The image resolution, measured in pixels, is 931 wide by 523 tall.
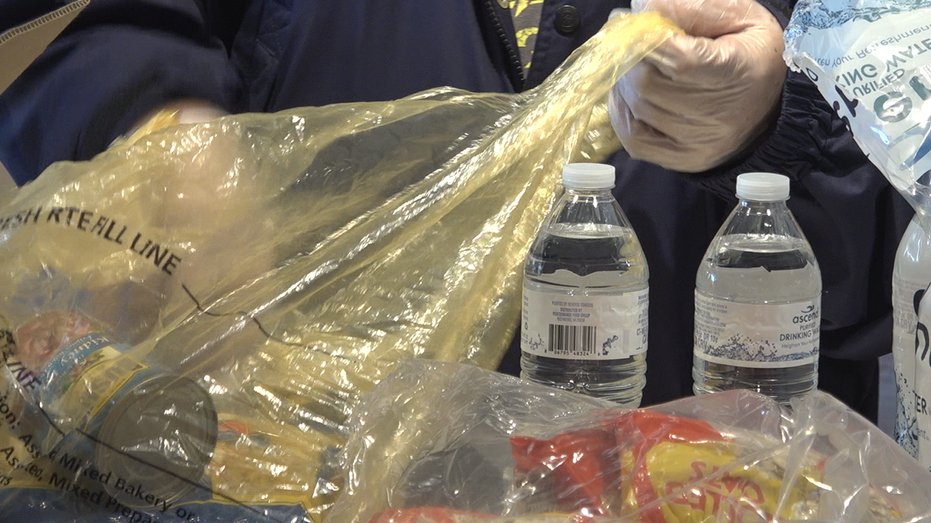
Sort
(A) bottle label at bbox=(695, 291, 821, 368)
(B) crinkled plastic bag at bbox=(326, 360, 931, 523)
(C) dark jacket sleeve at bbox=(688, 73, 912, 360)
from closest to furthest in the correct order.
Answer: (B) crinkled plastic bag at bbox=(326, 360, 931, 523)
(A) bottle label at bbox=(695, 291, 821, 368)
(C) dark jacket sleeve at bbox=(688, 73, 912, 360)

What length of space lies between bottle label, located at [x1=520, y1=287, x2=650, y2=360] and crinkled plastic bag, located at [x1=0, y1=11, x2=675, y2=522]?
0.06m

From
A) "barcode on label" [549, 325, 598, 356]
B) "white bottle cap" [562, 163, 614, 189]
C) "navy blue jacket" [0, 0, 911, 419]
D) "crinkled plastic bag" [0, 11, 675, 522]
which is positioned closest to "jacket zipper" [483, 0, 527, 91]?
"navy blue jacket" [0, 0, 911, 419]

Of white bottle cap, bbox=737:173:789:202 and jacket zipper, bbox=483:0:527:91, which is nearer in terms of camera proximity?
white bottle cap, bbox=737:173:789:202

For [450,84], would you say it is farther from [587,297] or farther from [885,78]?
[885,78]

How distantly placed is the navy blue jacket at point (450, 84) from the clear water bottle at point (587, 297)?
9 centimetres

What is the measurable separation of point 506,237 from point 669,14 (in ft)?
0.76

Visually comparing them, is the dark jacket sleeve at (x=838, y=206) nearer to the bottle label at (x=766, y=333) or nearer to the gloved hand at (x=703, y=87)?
the gloved hand at (x=703, y=87)

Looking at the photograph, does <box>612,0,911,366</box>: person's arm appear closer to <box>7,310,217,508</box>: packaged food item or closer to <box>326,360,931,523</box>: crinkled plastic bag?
<box>326,360,931,523</box>: crinkled plastic bag

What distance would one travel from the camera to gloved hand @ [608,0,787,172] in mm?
707

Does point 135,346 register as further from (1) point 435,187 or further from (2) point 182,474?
(1) point 435,187

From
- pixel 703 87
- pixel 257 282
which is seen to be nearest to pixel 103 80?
pixel 257 282

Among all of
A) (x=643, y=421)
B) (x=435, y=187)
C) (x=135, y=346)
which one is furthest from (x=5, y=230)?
(x=643, y=421)

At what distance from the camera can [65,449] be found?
520mm

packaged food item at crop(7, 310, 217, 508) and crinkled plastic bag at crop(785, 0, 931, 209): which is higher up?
crinkled plastic bag at crop(785, 0, 931, 209)
